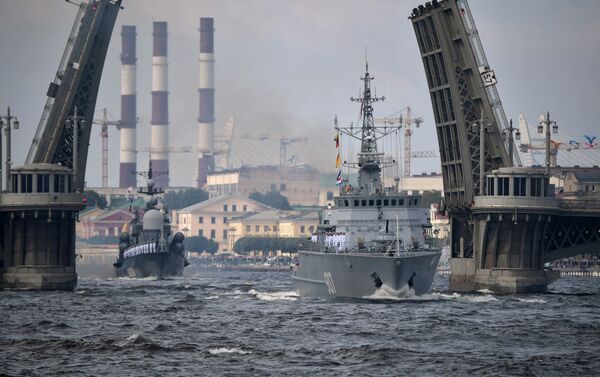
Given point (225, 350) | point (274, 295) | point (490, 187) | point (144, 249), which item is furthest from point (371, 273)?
point (144, 249)

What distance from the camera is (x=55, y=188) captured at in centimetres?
9769

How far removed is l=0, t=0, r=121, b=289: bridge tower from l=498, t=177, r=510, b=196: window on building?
26284 millimetres

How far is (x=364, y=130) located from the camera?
9112 cm

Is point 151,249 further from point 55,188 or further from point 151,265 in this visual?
point 55,188

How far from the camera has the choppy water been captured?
173 feet

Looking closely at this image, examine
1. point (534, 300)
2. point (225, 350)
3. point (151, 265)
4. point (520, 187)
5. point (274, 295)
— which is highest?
point (520, 187)

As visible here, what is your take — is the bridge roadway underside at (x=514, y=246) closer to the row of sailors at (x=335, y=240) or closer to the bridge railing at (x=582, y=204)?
the bridge railing at (x=582, y=204)

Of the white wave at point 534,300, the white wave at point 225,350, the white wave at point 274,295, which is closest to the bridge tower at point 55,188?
the white wave at point 274,295

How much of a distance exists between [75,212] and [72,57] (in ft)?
32.5

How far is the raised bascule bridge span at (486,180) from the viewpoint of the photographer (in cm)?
9462

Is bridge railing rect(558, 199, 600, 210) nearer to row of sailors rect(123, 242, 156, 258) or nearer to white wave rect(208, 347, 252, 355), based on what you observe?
white wave rect(208, 347, 252, 355)

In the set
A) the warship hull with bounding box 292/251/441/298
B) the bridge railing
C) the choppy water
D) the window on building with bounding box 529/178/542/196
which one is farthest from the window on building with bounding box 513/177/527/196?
the warship hull with bounding box 292/251/441/298

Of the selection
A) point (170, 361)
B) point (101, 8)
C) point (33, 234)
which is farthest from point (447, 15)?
point (170, 361)

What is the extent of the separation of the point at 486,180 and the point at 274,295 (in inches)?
587
